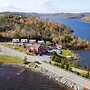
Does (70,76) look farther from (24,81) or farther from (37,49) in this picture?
(37,49)

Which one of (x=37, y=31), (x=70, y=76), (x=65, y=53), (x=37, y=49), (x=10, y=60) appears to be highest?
(x=70, y=76)

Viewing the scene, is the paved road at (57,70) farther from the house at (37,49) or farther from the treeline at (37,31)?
the treeline at (37,31)

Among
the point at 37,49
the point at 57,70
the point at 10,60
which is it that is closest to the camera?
the point at 57,70

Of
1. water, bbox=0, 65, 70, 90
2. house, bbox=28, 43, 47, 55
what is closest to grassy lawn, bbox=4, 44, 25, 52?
house, bbox=28, 43, 47, 55

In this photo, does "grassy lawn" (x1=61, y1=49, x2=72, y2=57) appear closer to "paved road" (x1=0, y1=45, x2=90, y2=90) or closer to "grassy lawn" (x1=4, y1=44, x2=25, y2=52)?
"grassy lawn" (x1=4, y1=44, x2=25, y2=52)

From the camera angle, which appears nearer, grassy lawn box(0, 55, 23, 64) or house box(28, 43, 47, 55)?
grassy lawn box(0, 55, 23, 64)

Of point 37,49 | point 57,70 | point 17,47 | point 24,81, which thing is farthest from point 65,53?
point 24,81

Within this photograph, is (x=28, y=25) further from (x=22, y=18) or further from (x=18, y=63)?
(x=18, y=63)

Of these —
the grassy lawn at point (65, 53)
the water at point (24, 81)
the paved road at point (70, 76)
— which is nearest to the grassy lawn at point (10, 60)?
the water at point (24, 81)

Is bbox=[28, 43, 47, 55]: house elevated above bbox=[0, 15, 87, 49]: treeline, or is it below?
above

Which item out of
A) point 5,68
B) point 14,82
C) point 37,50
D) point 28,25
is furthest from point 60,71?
point 28,25
